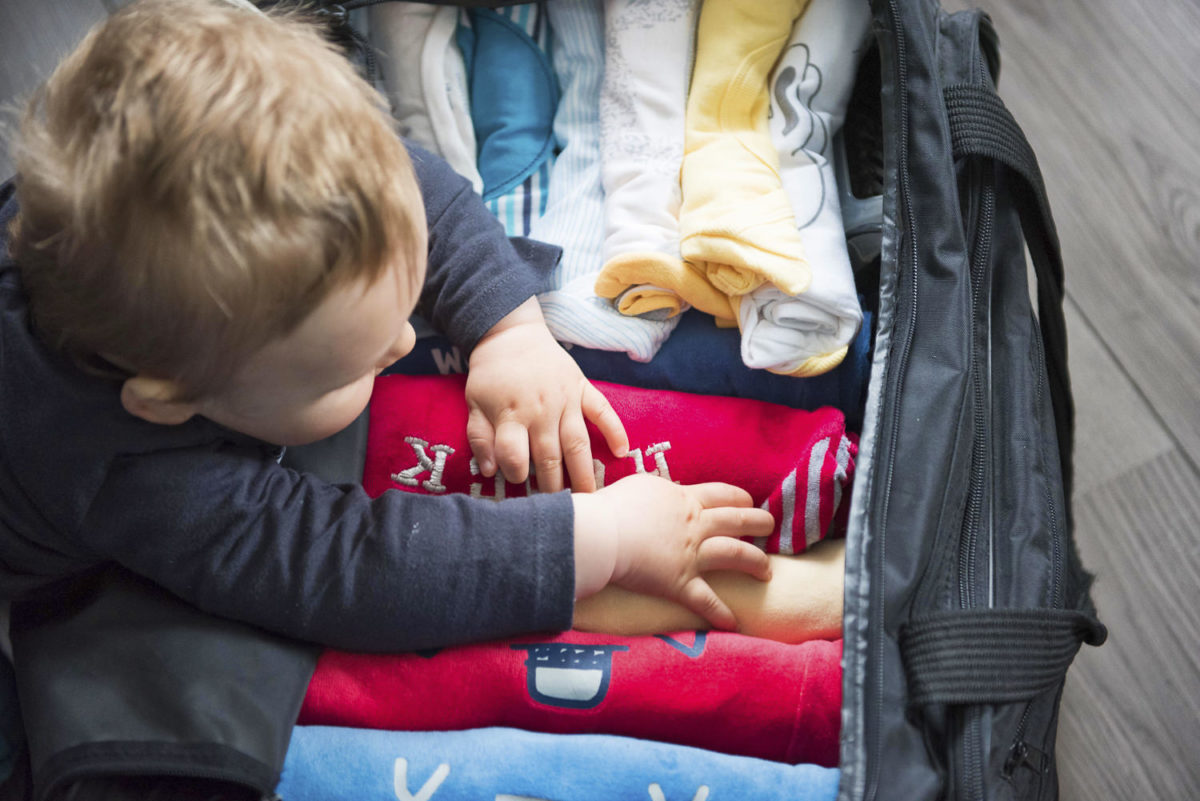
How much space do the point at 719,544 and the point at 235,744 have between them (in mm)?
339

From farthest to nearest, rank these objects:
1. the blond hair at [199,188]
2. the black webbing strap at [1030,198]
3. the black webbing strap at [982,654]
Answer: the black webbing strap at [1030,198]
the black webbing strap at [982,654]
the blond hair at [199,188]

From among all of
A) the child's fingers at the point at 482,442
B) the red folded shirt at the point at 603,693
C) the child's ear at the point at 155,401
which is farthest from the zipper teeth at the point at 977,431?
the child's ear at the point at 155,401

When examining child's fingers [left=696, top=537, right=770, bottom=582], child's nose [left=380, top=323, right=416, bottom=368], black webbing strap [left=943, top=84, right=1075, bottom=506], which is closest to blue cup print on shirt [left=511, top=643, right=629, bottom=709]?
child's fingers [left=696, top=537, right=770, bottom=582]

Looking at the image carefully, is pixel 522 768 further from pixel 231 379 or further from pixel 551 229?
pixel 551 229

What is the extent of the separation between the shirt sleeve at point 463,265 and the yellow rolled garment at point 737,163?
14cm

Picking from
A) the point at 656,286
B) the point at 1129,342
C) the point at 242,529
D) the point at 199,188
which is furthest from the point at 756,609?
the point at 1129,342

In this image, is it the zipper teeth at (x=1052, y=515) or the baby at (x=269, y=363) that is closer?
the baby at (x=269, y=363)

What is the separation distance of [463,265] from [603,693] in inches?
13.1

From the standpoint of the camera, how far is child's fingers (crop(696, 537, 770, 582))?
0.63 m

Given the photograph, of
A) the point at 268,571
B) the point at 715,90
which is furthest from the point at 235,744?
the point at 715,90

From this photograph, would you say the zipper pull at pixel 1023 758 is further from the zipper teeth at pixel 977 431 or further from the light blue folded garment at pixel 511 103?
the light blue folded garment at pixel 511 103

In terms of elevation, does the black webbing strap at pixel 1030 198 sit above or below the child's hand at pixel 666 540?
above

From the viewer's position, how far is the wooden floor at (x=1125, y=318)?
821mm

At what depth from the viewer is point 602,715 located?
0.60 m
